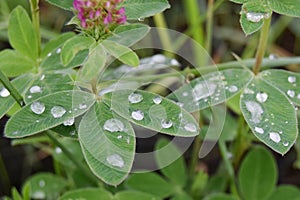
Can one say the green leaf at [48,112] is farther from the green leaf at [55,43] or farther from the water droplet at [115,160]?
the green leaf at [55,43]

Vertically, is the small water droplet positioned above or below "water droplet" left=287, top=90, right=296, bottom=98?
above

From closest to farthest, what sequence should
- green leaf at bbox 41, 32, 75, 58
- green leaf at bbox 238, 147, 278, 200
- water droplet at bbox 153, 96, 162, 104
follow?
water droplet at bbox 153, 96, 162, 104
green leaf at bbox 41, 32, 75, 58
green leaf at bbox 238, 147, 278, 200

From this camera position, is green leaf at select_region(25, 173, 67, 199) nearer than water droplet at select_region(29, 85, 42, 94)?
No

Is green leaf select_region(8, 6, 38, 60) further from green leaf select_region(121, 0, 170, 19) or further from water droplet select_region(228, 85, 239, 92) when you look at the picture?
water droplet select_region(228, 85, 239, 92)

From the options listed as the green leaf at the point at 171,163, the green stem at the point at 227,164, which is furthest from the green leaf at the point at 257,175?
the green leaf at the point at 171,163

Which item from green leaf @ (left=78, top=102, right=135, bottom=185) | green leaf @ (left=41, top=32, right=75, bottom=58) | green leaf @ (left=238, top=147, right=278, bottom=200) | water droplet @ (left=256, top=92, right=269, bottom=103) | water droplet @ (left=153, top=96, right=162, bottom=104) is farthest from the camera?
green leaf @ (left=238, top=147, right=278, bottom=200)

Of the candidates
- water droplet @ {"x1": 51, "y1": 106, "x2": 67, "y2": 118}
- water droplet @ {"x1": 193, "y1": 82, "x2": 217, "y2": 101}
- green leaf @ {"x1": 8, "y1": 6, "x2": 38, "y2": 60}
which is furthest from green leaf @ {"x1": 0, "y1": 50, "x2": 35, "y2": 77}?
water droplet @ {"x1": 193, "y1": 82, "x2": 217, "y2": 101}
